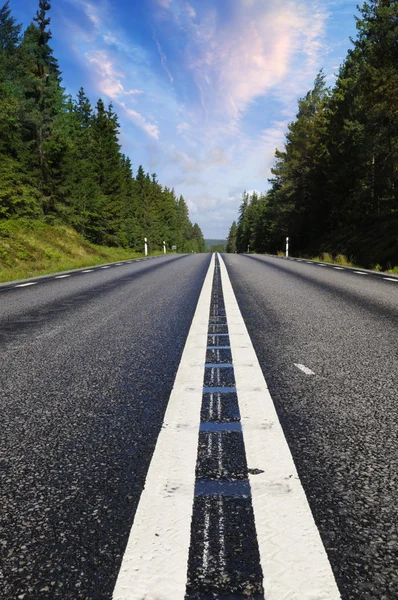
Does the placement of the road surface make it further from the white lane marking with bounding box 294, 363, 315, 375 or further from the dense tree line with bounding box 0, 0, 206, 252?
the dense tree line with bounding box 0, 0, 206, 252

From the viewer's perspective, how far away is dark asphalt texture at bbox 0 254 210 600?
1110mm

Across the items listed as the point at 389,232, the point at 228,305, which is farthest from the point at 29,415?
the point at 389,232

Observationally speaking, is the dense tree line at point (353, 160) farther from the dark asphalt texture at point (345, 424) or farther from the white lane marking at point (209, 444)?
the white lane marking at point (209, 444)

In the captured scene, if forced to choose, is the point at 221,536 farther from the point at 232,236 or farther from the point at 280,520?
the point at 232,236

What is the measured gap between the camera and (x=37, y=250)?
1819 cm

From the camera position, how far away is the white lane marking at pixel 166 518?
1.01 meters

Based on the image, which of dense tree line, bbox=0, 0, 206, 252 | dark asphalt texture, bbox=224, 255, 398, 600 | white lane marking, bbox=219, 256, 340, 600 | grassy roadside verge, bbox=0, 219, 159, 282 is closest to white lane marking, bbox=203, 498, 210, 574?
white lane marking, bbox=219, 256, 340, 600

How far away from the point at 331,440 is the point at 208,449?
58cm

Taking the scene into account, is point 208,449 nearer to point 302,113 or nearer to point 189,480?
point 189,480

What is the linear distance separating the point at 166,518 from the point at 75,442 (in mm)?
748

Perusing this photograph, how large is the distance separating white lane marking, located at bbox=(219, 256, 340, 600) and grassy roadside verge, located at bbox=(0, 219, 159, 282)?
1043 centimetres

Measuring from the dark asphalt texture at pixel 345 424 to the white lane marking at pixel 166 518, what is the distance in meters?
0.42

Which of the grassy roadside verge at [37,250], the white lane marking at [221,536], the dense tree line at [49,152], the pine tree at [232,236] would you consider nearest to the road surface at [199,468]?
the white lane marking at [221,536]

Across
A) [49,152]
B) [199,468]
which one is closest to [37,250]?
[49,152]
